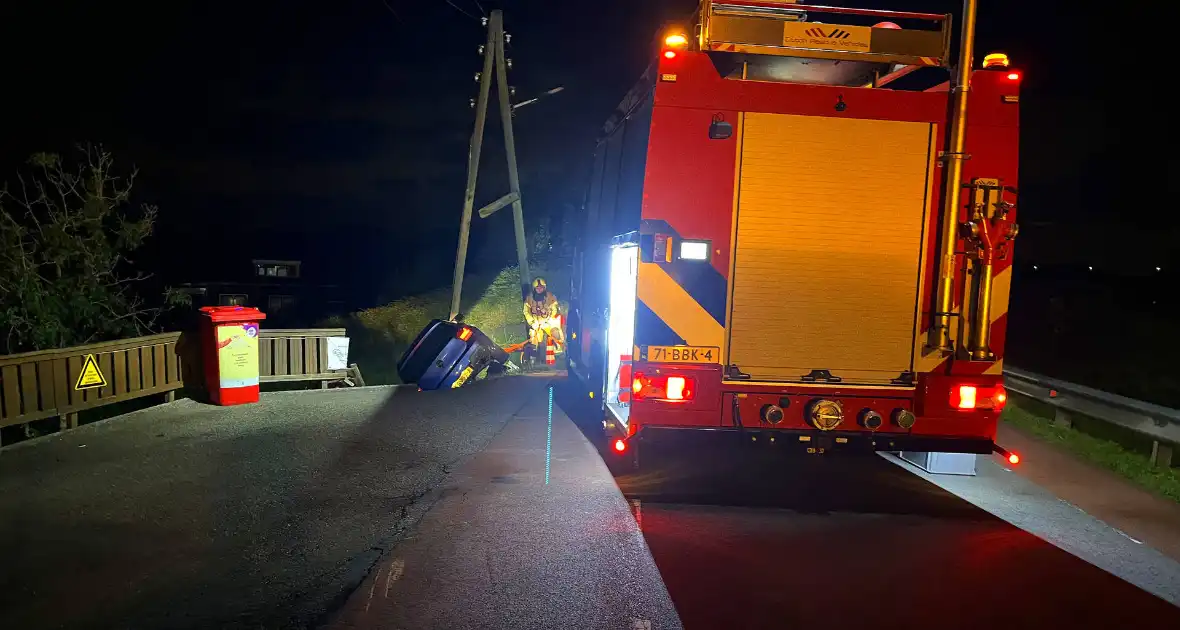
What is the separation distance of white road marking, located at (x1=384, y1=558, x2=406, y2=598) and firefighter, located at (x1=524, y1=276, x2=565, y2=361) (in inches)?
344

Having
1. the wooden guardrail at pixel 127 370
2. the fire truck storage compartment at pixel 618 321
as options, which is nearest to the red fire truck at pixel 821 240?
the fire truck storage compartment at pixel 618 321

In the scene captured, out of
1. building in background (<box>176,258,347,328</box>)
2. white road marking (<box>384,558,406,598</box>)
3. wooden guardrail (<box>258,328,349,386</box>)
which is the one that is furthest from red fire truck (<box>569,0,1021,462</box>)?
building in background (<box>176,258,347,328</box>)

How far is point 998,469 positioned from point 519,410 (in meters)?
5.62

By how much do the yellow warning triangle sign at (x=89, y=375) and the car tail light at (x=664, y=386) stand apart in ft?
21.8

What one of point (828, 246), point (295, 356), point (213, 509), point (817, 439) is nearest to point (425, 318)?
point (295, 356)

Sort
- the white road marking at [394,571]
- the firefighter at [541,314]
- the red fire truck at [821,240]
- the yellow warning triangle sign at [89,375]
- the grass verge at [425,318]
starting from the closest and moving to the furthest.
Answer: the white road marking at [394,571]
the red fire truck at [821,240]
the yellow warning triangle sign at [89,375]
the firefighter at [541,314]
the grass verge at [425,318]

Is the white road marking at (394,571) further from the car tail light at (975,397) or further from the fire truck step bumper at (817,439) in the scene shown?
the car tail light at (975,397)

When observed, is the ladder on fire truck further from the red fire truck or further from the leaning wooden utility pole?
the leaning wooden utility pole

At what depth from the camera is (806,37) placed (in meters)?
5.17

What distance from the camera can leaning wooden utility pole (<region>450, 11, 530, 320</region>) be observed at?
1416cm

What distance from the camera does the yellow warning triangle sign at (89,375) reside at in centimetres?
806

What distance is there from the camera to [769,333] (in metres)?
5.28

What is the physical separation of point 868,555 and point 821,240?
2199 millimetres

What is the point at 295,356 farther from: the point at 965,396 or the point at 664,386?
the point at 965,396
